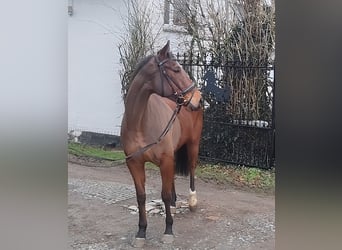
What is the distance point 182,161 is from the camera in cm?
261

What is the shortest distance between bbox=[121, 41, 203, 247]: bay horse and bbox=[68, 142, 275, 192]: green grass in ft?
2.64

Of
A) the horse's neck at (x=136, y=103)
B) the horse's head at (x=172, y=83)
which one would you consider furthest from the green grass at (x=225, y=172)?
the horse's head at (x=172, y=83)

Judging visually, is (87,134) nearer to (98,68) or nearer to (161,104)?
(98,68)

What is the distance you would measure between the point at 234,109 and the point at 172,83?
1687mm

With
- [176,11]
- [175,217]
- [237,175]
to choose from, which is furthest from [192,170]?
[176,11]

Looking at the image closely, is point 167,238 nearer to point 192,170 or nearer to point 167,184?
point 167,184

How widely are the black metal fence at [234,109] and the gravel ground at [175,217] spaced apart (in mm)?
374

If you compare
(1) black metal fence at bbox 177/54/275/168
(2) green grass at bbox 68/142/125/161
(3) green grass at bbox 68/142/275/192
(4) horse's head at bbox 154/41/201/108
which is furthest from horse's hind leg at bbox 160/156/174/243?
(2) green grass at bbox 68/142/125/161

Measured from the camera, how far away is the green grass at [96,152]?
346cm

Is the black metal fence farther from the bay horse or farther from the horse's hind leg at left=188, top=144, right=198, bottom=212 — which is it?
the bay horse

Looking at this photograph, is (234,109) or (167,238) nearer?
(167,238)

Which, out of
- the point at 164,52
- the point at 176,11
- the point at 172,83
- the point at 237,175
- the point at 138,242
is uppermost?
the point at 176,11
